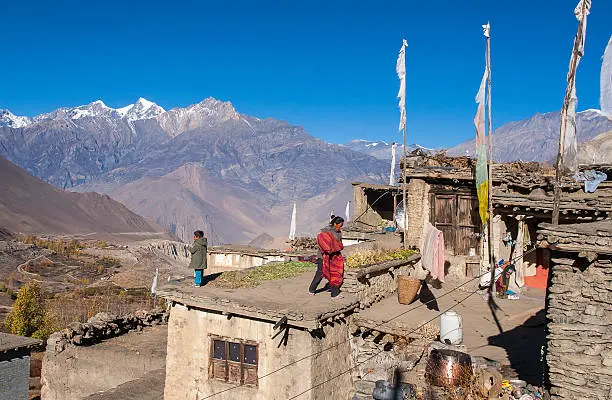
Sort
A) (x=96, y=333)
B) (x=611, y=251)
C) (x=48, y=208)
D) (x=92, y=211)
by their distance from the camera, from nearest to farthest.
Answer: (x=611, y=251)
(x=96, y=333)
(x=48, y=208)
(x=92, y=211)

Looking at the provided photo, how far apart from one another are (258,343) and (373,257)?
15.9 feet

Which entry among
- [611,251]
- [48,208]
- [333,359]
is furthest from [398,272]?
[48,208]

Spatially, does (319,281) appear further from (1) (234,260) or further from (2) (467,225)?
(1) (234,260)

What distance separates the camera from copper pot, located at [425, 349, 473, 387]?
8.52 meters

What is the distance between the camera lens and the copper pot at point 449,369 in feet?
27.9

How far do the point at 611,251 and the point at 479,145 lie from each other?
794 centimetres

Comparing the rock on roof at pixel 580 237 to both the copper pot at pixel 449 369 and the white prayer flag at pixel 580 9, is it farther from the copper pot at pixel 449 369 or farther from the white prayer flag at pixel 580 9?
the white prayer flag at pixel 580 9

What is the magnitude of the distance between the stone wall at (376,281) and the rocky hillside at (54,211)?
8521 centimetres

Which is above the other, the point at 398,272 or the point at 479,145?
the point at 479,145

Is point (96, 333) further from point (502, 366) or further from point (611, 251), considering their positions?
point (611, 251)

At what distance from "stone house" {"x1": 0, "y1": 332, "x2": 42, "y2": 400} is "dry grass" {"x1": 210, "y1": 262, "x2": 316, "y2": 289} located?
744 centimetres

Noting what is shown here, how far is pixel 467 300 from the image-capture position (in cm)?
1531

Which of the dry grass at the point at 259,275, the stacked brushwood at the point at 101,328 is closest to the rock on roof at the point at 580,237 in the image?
the dry grass at the point at 259,275

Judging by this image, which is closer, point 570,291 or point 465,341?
point 570,291
